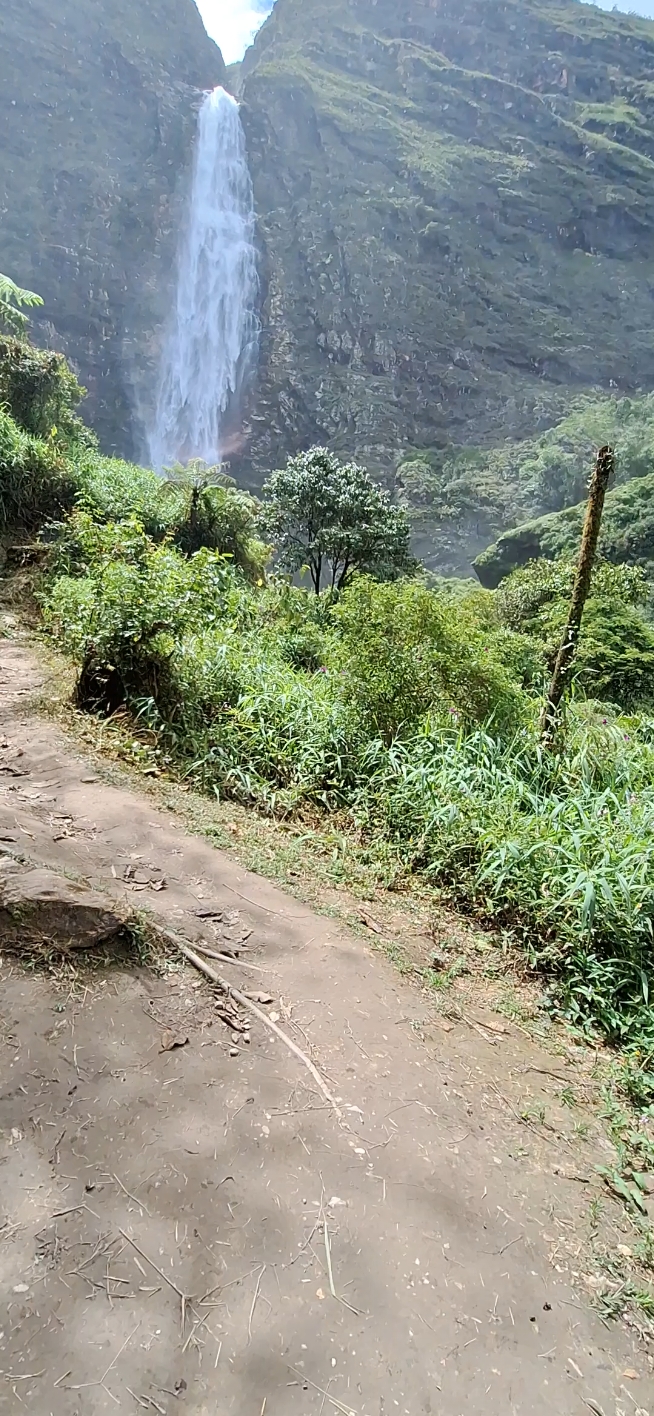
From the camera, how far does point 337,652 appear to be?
15.6 feet

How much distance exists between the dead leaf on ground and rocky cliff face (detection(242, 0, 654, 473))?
43.5 metres

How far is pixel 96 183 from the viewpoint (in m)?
43.3

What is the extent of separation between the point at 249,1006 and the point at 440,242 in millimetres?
62218

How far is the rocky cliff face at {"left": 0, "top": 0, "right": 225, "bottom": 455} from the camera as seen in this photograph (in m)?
39.7

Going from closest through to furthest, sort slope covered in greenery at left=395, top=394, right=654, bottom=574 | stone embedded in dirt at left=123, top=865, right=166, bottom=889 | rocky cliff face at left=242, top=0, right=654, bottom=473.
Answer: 1. stone embedded in dirt at left=123, top=865, right=166, bottom=889
2. slope covered in greenery at left=395, top=394, right=654, bottom=574
3. rocky cliff face at left=242, top=0, right=654, bottom=473

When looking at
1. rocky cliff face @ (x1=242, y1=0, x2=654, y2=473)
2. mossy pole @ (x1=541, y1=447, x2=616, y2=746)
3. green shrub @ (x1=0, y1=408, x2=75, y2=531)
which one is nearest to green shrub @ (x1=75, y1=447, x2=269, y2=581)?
green shrub @ (x1=0, y1=408, x2=75, y2=531)

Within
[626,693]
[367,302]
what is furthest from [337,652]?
[367,302]

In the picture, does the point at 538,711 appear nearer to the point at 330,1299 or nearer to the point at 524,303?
the point at 330,1299

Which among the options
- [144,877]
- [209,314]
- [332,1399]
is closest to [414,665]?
→ [144,877]

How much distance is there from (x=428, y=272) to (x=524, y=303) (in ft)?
26.0

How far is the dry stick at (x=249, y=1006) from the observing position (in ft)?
6.33

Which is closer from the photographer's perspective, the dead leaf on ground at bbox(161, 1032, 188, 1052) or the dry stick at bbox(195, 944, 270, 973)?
the dead leaf on ground at bbox(161, 1032, 188, 1052)

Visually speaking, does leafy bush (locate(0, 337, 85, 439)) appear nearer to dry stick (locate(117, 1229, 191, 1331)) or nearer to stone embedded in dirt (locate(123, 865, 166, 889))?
stone embedded in dirt (locate(123, 865, 166, 889))

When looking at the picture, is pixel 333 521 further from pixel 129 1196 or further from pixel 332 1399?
pixel 332 1399
